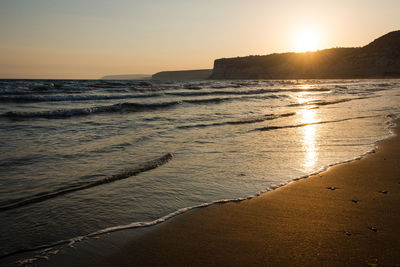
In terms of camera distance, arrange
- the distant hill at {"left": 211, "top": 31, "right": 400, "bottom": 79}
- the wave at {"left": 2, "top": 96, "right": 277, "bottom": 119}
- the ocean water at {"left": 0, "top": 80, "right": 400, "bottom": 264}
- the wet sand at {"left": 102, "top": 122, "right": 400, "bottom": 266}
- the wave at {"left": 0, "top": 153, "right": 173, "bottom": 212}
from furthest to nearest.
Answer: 1. the distant hill at {"left": 211, "top": 31, "right": 400, "bottom": 79}
2. the wave at {"left": 2, "top": 96, "right": 277, "bottom": 119}
3. the wave at {"left": 0, "top": 153, "right": 173, "bottom": 212}
4. the ocean water at {"left": 0, "top": 80, "right": 400, "bottom": 264}
5. the wet sand at {"left": 102, "top": 122, "right": 400, "bottom": 266}

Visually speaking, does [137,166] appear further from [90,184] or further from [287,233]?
[287,233]

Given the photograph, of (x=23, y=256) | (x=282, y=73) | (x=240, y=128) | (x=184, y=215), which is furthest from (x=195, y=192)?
(x=282, y=73)

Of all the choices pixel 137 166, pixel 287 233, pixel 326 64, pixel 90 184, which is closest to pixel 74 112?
pixel 137 166

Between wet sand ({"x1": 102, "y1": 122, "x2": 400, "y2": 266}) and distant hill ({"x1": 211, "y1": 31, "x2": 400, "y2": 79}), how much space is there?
95.4 metres

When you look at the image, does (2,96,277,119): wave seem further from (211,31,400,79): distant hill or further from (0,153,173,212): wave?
(211,31,400,79): distant hill

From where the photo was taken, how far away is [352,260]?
2.23 meters

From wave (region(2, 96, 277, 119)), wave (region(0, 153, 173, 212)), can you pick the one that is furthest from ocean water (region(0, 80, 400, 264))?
wave (region(2, 96, 277, 119))

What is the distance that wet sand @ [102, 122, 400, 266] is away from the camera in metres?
2.29

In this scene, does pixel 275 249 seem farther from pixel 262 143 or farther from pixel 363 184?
pixel 262 143

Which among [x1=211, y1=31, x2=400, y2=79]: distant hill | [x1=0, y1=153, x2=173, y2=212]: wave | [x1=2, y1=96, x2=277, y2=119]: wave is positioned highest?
[x1=211, y1=31, x2=400, y2=79]: distant hill

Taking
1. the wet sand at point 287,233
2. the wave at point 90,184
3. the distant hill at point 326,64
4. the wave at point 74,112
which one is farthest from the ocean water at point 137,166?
the distant hill at point 326,64

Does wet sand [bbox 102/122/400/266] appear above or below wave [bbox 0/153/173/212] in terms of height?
below

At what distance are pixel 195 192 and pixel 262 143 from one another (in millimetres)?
3408

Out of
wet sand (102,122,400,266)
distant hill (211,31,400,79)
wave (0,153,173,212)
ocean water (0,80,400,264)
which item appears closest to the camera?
wet sand (102,122,400,266)
